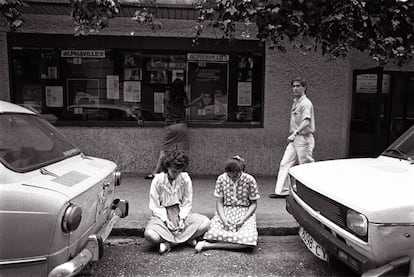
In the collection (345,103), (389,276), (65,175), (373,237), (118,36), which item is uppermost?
(118,36)

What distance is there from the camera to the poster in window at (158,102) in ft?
23.5

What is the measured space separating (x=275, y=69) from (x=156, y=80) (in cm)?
227

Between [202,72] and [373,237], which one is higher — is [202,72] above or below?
above

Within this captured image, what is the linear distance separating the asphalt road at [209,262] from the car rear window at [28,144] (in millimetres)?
1171

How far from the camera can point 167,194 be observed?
4.12 metres

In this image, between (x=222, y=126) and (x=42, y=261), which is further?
(x=222, y=126)

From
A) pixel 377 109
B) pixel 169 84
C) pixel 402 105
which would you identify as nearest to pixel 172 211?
pixel 169 84

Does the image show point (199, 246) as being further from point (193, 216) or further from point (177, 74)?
point (177, 74)

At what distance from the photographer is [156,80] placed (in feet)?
23.4

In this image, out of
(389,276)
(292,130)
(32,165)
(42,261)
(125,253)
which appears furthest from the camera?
(292,130)

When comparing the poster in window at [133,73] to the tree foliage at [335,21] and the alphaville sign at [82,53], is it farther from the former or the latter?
the tree foliage at [335,21]

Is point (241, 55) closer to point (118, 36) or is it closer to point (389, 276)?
point (118, 36)

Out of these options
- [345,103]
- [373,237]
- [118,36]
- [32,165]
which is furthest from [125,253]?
[345,103]

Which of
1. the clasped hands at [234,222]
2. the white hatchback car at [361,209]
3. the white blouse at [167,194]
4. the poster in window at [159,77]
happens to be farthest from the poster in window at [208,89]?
the white hatchback car at [361,209]
